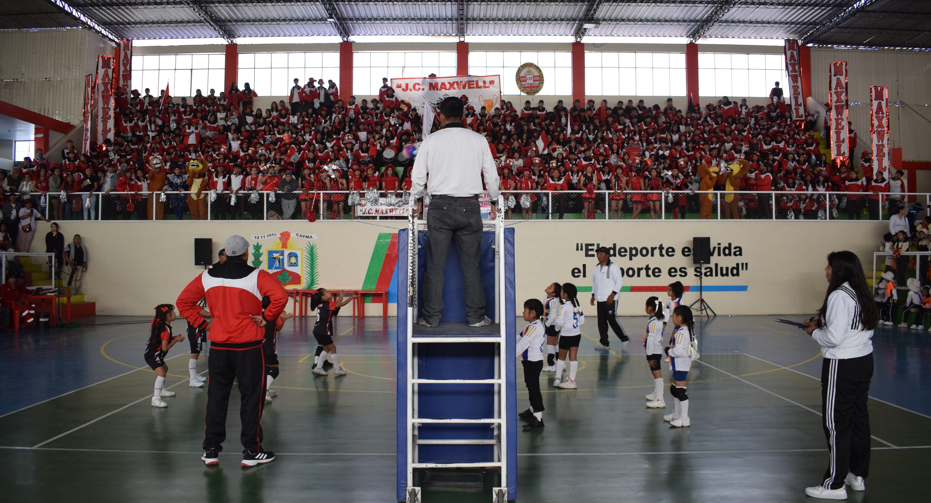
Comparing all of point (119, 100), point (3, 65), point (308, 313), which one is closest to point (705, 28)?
point (308, 313)

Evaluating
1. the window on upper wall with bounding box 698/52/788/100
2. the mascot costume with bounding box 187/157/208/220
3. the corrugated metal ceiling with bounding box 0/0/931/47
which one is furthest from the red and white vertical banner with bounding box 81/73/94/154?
the window on upper wall with bounding box 698/52/788/100

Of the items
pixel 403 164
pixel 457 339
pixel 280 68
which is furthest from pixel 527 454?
pixel 280 68

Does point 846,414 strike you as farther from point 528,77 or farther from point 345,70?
point 345,70

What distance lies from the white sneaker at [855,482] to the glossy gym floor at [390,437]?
0.30ft

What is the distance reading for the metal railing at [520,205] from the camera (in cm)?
1867

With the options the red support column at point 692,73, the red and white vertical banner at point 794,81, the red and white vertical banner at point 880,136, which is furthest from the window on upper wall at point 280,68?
the red and white vertical banner at point 880,136

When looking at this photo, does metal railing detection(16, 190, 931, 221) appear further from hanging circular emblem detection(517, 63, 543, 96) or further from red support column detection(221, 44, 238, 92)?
red support column detection(221, 44, 238, 92)

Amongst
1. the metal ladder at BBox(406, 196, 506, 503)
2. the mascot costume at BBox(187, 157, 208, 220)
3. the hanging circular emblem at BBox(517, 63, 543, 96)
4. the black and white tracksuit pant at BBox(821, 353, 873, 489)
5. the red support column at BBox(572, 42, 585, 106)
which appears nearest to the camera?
the metal ladder at BBox(406, 196, 506, 503)

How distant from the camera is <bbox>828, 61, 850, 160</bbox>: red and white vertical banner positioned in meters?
22.7

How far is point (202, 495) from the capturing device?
197 inches

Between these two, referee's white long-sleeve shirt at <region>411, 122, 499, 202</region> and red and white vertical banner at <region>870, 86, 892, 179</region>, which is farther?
red and white vertical banner at <region>870, 86, 892, 179</region>

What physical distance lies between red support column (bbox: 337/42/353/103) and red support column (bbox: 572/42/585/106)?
33.8ft

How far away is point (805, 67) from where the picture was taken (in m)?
27.9

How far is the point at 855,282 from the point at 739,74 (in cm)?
2707
